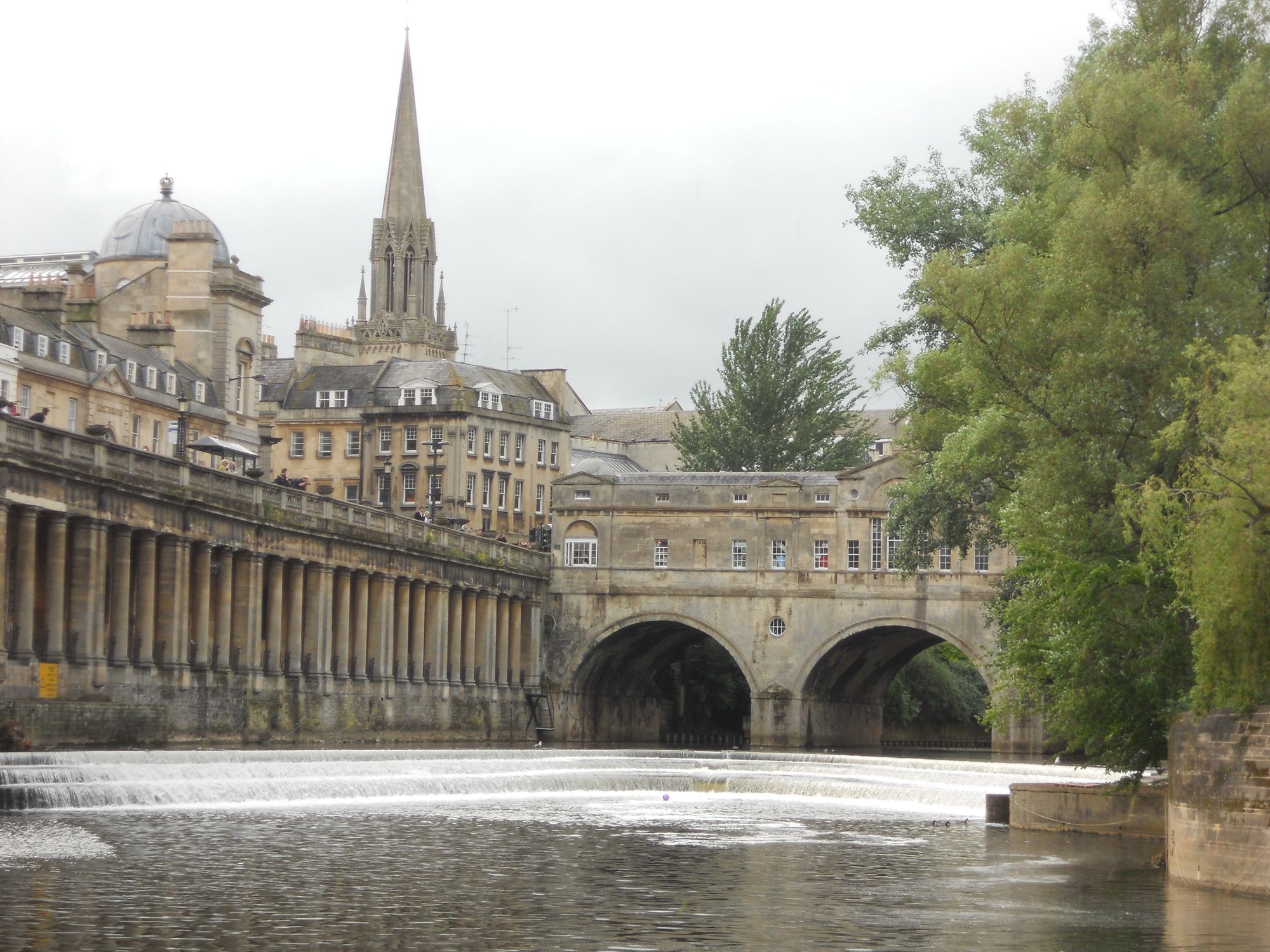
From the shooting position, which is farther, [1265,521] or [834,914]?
[1265,521]

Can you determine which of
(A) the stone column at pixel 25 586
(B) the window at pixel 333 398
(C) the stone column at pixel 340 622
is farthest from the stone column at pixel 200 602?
(B) the window at pixel 333 398

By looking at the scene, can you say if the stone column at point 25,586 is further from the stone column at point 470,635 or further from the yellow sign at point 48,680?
the stone column at point 470,635

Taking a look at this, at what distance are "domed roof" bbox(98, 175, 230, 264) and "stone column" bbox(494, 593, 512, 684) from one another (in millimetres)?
22418

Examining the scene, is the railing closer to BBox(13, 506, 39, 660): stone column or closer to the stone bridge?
BBox(13, 506, 39, 660): stone column

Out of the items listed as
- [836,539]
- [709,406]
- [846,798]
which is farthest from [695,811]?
[709,406]

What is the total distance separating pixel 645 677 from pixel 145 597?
148 ft

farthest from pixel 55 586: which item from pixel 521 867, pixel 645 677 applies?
pixel 645 677

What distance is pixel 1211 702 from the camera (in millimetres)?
28625

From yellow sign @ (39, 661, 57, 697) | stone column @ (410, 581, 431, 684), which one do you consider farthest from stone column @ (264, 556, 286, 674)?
yellow sign @ (39, 661, 57, 697)

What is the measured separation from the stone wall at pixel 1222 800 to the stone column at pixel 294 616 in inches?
1661

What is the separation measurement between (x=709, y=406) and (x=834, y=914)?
315 feet

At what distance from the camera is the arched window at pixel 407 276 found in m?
153

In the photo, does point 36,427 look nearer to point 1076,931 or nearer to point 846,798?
point 846,798

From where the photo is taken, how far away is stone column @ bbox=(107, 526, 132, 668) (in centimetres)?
5541
